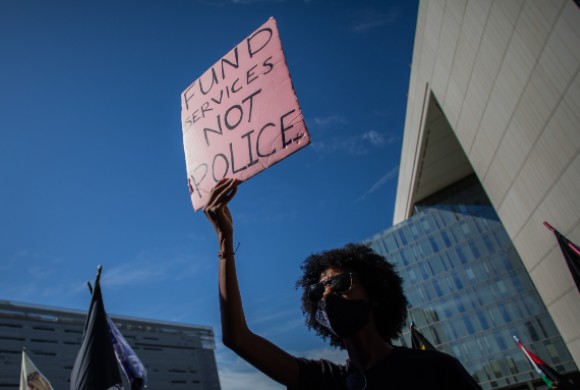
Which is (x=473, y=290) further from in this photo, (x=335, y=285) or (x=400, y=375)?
(x=400, y=375)

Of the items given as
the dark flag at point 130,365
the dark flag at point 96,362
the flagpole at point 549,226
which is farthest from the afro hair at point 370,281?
the flagpole at point 549,226

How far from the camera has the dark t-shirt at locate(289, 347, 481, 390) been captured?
5.78 feet

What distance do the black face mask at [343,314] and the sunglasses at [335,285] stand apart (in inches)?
3.0

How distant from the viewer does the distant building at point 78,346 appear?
74812 millimetres

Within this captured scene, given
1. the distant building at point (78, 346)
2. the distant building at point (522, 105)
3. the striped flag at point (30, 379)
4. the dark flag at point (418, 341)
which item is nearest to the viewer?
the striped flag at point (30, 379)

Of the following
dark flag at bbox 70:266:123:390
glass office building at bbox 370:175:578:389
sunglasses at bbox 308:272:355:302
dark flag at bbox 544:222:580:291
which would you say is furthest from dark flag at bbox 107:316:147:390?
glass office building at bbox 370:175:578:389

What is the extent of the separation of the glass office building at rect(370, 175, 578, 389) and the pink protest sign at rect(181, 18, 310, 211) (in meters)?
43.0

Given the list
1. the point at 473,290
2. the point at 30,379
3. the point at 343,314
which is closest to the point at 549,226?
the point at 343,314

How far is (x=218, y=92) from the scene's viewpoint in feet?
9.48

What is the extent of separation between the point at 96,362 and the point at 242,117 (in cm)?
394

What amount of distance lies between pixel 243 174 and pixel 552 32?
10382 mm

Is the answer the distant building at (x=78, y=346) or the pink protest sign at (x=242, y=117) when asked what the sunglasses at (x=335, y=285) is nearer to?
the pink protest sign at (x=242, y=117)

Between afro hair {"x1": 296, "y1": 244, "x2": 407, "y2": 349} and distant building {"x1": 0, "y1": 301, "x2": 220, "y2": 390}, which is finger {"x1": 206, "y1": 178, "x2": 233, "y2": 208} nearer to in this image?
afro hair {"x1": 296, "y1": 244, "x2": 407, "y2": 349}

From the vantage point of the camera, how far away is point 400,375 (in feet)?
5.87
